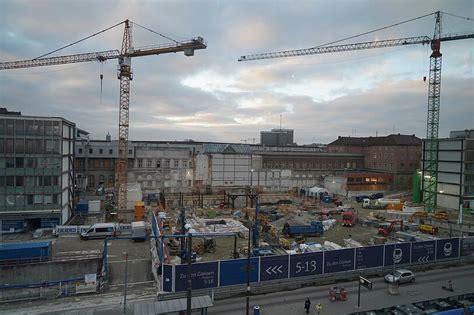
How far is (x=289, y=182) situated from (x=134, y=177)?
1091 inches

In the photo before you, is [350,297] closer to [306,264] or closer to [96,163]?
[306,264]

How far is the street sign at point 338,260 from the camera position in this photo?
17922mm

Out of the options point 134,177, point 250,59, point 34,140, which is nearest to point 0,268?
point 34,140

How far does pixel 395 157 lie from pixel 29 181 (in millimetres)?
62617

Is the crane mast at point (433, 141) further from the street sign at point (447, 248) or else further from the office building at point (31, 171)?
the office building at point (31, 171)

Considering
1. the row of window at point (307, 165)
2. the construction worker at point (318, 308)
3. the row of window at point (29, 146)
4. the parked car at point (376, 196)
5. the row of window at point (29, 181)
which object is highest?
the row of window at point (29, 146)

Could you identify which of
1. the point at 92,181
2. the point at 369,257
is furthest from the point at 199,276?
the point at 92,181

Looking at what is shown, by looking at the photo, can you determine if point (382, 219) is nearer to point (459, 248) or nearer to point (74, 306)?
point (459, 248)

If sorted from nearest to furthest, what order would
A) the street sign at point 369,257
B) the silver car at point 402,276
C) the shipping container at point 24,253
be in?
the silver car at point 402,276, the street sign at point 369,257, the shipping container at point 24,253

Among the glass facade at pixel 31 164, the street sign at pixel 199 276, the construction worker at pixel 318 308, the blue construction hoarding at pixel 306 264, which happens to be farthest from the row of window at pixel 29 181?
the construction worker at pixel 318 308

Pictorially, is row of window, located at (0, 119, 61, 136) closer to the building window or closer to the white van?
the white van

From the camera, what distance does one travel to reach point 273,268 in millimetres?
16875

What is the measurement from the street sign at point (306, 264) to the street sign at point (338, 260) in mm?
407

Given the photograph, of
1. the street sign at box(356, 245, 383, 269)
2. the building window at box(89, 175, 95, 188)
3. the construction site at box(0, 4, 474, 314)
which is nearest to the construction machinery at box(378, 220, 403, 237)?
the construction site at box(0, 4, 474, 314)
